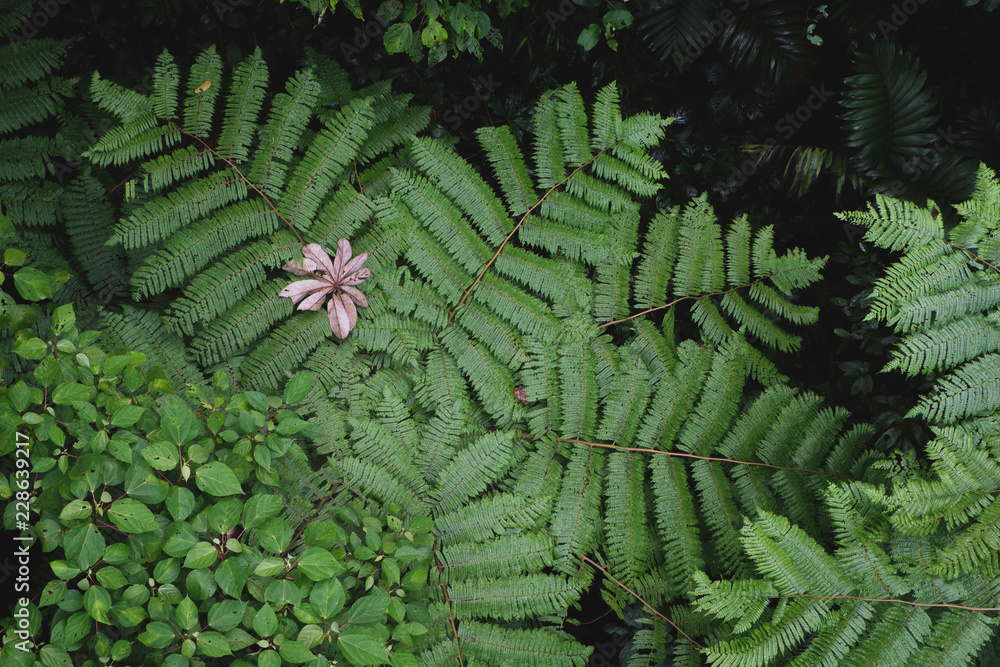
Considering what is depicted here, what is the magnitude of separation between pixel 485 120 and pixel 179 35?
1.61m

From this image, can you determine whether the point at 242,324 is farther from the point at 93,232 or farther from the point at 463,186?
the point at 463,186

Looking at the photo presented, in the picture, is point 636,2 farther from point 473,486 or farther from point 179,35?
point 473,486

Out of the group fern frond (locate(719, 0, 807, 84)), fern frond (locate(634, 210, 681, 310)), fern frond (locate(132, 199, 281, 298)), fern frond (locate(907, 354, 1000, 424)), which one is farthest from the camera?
fern frond (locate(634, 210, 681, 310))

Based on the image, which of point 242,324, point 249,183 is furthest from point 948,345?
point 249,183

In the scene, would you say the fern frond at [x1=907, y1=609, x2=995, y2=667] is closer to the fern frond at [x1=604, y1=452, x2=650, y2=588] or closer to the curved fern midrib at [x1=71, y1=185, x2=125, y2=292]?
the fern frond at [x1=604, y1=452, x2=650, y2=588]

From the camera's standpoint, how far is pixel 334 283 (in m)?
2.67

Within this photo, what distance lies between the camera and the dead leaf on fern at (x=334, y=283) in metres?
2.64

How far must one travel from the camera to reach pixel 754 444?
277cm

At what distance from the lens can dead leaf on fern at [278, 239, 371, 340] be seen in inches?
104

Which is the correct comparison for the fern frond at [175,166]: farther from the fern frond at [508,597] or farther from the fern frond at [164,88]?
the fern frond at [508,597]

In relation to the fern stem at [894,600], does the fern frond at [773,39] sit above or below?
above

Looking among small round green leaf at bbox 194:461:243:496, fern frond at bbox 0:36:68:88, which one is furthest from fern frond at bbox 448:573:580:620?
fern frond at bbox 0:36:68:88

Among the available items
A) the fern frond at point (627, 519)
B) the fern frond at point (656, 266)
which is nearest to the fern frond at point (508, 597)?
the fern frond at point (627, 519)

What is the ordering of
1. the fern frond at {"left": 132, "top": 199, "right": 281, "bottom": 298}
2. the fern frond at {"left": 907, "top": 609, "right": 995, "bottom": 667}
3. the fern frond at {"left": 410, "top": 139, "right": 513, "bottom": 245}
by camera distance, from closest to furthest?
the fern frond at {"left": 907, "top": 609, "right": 995, "bottom": 667}
the fern frond at {"left": 132, "top": 199, "right": 281, "bottom": 298}
the fern frond at {"left": 410, "top": 139, "right": 513, "bottom": 245}
